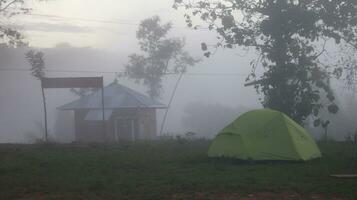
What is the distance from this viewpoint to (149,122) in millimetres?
41188

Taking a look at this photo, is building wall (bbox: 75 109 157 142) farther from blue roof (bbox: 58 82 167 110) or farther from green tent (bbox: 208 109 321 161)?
green tent (bbox: 208 109 321 161)

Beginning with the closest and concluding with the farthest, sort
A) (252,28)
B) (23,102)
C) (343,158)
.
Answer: (343,158) → (252,28) → (23,102)

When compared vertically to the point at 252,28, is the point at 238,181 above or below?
below

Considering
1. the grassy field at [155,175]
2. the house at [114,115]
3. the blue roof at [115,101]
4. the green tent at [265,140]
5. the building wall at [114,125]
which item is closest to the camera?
the grassy field at [155,175]

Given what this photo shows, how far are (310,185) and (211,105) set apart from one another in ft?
219

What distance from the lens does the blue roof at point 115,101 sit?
3850 cm

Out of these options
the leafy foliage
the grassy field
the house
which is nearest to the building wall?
the house

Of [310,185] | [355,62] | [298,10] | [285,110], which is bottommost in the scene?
[310,185]

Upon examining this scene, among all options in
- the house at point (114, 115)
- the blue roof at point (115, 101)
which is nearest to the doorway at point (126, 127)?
the house at point (114, 115)

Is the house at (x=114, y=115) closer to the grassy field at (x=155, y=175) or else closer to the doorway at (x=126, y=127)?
the doorway at (x=126, y=127)

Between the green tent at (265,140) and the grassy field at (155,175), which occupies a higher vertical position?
the green tent at (265,140)

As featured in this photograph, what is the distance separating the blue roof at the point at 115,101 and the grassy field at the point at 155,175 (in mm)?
21786

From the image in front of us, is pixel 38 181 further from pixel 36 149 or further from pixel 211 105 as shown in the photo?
pixel 211 105

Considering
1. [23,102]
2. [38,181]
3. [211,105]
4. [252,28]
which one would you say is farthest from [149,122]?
[211,105]
